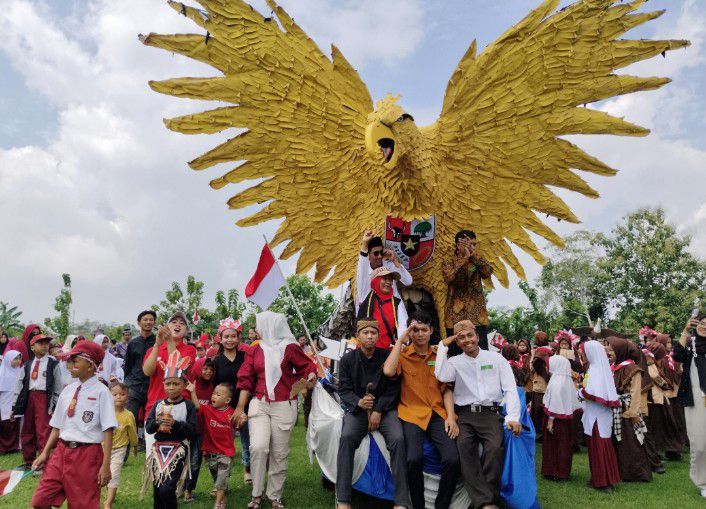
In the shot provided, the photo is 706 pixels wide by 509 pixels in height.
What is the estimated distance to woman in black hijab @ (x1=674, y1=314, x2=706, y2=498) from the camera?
232 inches

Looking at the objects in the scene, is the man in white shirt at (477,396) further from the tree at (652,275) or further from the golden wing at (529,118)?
the tree at (652,275)

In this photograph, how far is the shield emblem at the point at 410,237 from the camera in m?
5.84

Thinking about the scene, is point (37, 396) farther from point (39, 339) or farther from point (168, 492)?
point (168, 492)

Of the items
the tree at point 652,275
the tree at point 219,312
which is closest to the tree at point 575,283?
the tree at point 652,275

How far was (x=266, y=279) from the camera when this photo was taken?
616 cm

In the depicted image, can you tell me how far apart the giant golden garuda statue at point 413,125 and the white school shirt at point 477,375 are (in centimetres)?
101

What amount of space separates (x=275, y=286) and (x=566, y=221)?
330cm

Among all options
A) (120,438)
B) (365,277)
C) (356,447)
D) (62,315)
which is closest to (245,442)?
(120,438)

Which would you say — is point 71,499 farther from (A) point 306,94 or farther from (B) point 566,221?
(B) point 566,221

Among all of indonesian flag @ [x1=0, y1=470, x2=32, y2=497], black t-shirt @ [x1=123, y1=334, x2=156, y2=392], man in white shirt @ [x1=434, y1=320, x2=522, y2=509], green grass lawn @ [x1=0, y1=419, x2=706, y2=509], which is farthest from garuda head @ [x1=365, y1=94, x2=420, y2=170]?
indonesian flag @ [x1=0, y1=470, x2=32, y2=497]

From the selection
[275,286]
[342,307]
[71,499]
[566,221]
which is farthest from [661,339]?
[71,499]

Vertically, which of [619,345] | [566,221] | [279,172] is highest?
[279,172]

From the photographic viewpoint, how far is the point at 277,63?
19.0 feet

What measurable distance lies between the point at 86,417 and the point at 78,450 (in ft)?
0.76
